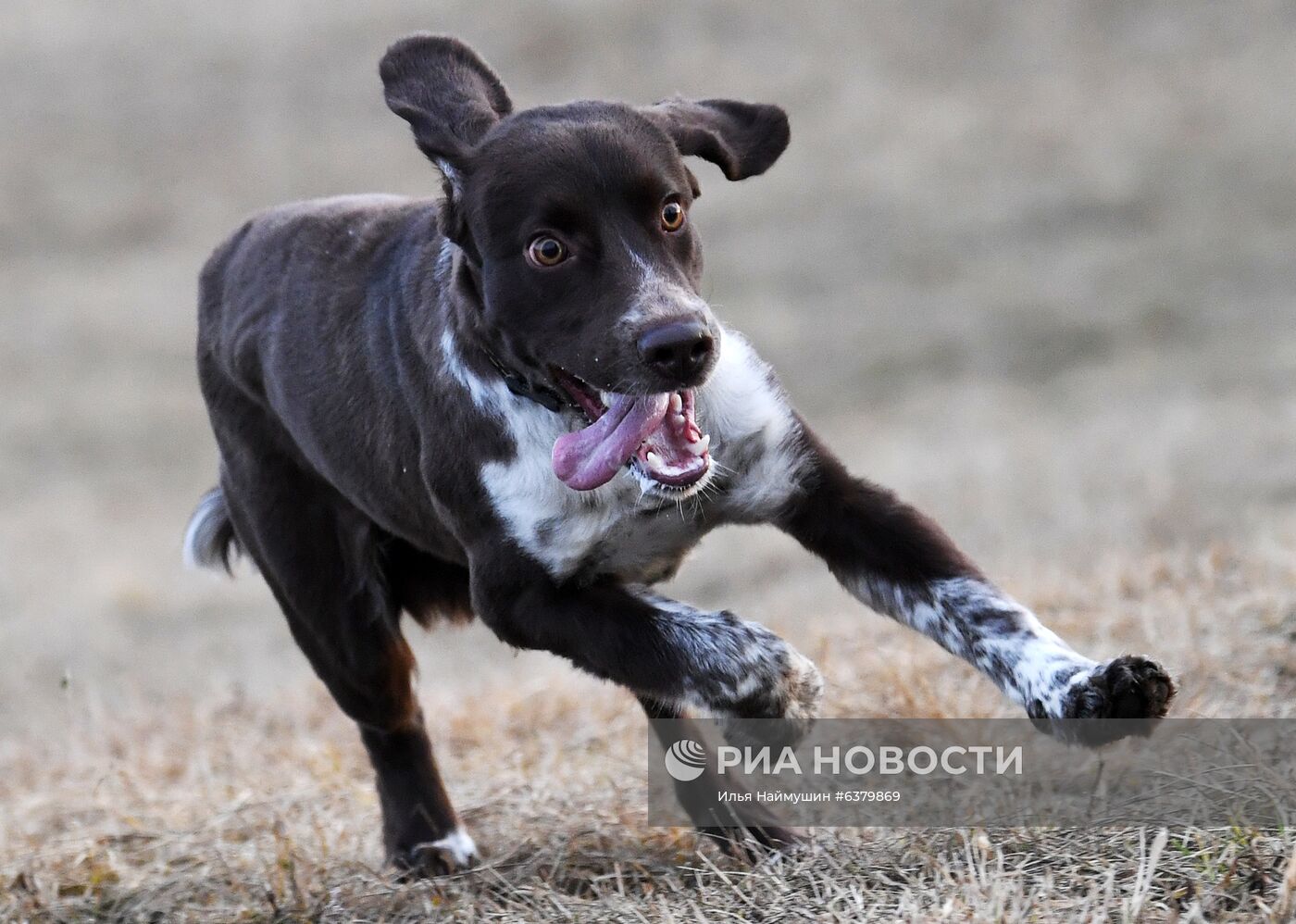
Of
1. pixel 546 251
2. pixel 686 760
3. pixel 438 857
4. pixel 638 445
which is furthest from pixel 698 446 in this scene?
pixel 438 857

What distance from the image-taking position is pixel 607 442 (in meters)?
3.75

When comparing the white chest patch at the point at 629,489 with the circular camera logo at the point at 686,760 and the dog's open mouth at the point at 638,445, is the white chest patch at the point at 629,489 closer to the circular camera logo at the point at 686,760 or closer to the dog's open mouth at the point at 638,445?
the dog's open mouth at the point at 638,445

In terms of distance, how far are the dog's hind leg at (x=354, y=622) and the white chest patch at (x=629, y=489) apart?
106cm

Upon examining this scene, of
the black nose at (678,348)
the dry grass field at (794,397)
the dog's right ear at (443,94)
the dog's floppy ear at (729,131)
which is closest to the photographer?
the black nose at (678,348)

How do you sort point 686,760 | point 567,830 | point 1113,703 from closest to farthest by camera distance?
1. point 1113,703
2. point 686,760
3. point 567,830

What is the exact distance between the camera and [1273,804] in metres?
3.83

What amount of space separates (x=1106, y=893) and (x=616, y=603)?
120cm

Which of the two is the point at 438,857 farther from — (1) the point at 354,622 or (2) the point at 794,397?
(2) the point at 794,397

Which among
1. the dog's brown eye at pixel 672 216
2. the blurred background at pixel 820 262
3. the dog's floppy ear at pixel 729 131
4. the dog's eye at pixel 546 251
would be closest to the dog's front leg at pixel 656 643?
the dog's eye at pixel 546 251

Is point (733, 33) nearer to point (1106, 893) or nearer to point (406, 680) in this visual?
point (406, 680)

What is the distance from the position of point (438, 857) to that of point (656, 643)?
57.6 inches

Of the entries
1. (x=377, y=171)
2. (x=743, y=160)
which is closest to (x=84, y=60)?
(x=377, y=171)

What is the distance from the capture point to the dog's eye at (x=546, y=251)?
381cm

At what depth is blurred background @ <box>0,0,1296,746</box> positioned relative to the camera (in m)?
11.1
